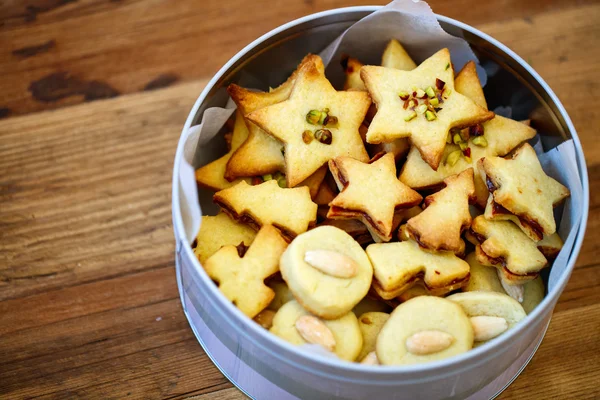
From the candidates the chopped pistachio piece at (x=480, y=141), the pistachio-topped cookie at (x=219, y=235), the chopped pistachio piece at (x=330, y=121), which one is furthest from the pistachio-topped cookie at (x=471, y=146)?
the pistachio-topped cookie at (x=219, y=235)

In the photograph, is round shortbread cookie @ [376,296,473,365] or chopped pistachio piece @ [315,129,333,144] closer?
round shortbread cookie @ [376,296,473,365]

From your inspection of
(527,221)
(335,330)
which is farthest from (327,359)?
(527,221)

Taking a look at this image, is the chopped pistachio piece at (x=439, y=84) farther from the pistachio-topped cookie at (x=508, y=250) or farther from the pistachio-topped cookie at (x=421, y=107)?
the pistachio-topped cookie at (x=508, y=250)

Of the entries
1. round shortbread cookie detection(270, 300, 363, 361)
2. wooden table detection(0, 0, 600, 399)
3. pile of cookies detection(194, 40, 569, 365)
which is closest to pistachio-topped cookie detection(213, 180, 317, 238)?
pile of cookies detection(194, 40, 569, 365)

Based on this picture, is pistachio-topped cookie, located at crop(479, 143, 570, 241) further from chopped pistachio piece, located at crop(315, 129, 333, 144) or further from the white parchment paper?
chopped pistachio piece, located at crop(315, 129, 333, 144)

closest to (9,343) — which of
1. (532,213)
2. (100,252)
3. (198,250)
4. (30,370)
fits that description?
(30,370)

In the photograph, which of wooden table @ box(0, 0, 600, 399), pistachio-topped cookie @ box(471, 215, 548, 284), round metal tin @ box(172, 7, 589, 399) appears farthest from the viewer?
wooden table @ box(0, 0, 600, 399)

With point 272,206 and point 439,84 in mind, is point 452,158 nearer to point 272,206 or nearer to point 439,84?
point 439,84
